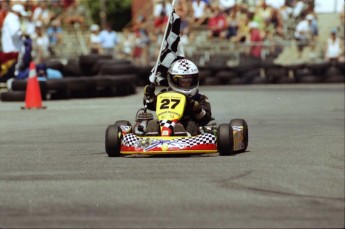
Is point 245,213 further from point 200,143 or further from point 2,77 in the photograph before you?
point 2,77

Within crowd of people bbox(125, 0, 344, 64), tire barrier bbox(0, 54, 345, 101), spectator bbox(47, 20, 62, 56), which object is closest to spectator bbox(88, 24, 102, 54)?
spectator bbox(47, 20, 62, 56)

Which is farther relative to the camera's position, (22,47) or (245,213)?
(22,47)

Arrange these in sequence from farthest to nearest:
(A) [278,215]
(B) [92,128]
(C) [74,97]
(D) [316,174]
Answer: (C) [74,97]
(B) [92,128]
(D) [316,174]
(A) [278,215]

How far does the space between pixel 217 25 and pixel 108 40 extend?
3.23 m

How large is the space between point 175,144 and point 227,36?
1699 centimetres

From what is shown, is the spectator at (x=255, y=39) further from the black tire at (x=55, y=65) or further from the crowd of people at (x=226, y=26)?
the black tire at (x=55, y=65)

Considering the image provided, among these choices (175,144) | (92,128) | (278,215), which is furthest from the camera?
(92,128)

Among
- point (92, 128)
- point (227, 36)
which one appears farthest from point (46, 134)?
point (227, 36)

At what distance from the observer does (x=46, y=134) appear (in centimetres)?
1366

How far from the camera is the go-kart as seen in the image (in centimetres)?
1022

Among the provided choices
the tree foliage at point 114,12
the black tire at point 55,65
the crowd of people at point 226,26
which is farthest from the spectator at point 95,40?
the tree foliage at point 114,12

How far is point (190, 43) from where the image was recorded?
89.2ft

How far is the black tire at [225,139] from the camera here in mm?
10250

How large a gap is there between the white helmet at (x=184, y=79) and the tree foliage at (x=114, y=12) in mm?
44062
